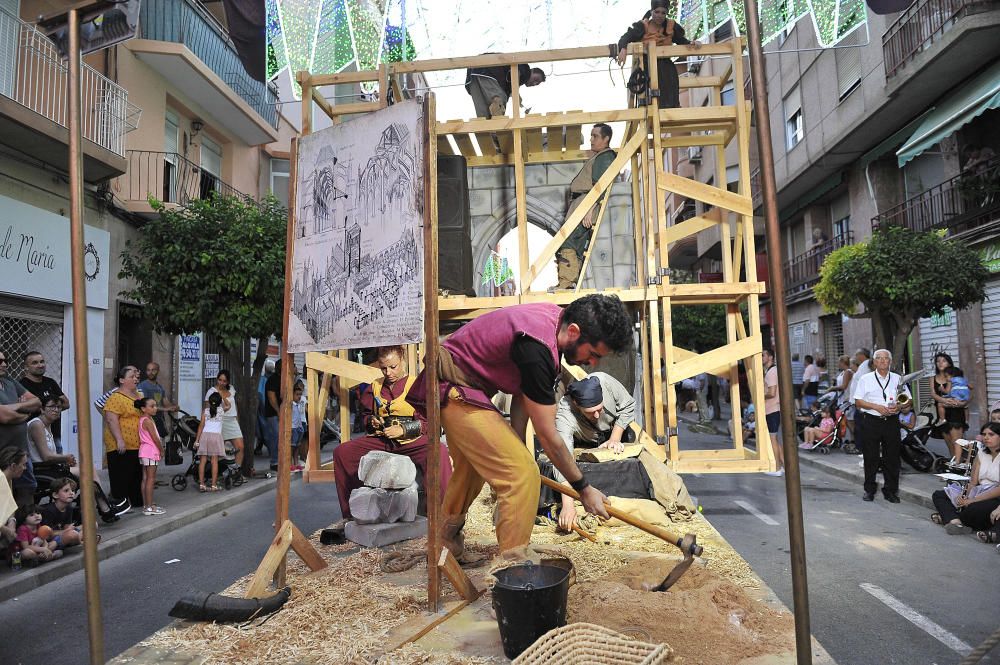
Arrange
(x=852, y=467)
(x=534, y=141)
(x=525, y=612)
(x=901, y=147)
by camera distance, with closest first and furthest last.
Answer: (x=525, y=612) → (x=534, y=141) → (x=852, y=467) → (x=901, y=147)

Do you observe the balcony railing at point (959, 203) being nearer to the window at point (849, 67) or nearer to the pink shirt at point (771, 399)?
the window at point (849, 67)

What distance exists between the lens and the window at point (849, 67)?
1766 centimetres

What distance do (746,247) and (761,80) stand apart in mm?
4355

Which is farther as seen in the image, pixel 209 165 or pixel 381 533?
pixel 209 165

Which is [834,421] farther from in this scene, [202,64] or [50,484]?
[202,64]

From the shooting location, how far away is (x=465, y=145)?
26.9 feet

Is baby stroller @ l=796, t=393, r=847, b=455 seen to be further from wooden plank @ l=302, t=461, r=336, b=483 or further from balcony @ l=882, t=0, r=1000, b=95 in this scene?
wooden plank @ l=302, t=461, r=336, b=483

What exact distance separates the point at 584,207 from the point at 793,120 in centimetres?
1895

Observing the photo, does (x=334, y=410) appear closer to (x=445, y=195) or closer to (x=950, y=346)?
(x=445, y=195)

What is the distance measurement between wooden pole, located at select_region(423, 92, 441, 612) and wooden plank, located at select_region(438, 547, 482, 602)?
0.04m

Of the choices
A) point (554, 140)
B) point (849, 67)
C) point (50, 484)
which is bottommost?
point (50, 484)

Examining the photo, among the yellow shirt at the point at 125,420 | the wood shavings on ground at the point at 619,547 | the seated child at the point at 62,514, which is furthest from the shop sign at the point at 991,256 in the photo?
the seated child at the point at 62,514

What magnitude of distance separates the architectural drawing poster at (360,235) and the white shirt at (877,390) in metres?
5.76

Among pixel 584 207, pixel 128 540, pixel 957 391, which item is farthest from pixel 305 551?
pixel 957 391
